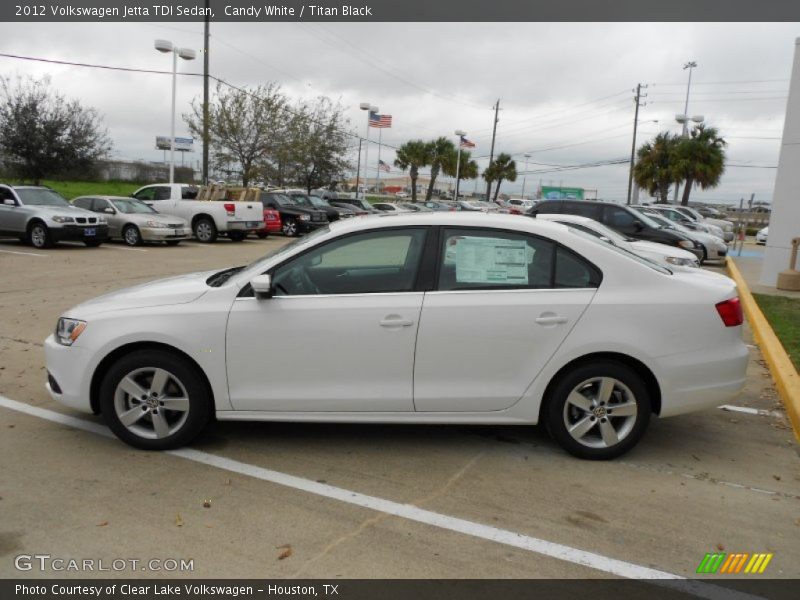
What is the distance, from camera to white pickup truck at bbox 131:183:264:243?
67.8 feet

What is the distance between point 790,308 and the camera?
34.8 feet

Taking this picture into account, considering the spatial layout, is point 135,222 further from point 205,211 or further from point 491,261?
A: point 491,261

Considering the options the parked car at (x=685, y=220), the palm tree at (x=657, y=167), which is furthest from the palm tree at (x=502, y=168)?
the parked car at (x=685, y=220)

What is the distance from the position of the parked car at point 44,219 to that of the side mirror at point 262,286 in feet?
48.4

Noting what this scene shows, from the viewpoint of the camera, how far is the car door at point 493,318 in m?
4.21

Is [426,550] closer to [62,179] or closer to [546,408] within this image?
[546,408]

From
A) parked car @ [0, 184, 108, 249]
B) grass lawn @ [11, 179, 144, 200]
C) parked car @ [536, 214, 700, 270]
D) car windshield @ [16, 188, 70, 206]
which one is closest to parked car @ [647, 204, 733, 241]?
parked car @ [536, 214, 700, 270]

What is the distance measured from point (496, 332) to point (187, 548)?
2.15 m

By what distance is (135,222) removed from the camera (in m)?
18.8

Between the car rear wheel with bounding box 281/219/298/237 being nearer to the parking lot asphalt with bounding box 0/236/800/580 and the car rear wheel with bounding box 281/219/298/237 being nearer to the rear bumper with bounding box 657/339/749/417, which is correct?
the parking lot asphalt with bounding box 0/236/800/580

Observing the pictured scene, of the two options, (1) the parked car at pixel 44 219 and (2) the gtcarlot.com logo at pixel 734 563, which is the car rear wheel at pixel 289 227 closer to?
(1) the parked car at pixel 44 219

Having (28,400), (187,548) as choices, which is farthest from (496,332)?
(28,400)

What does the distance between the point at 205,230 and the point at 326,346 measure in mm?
17824

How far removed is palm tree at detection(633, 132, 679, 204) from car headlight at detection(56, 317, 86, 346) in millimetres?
45914
